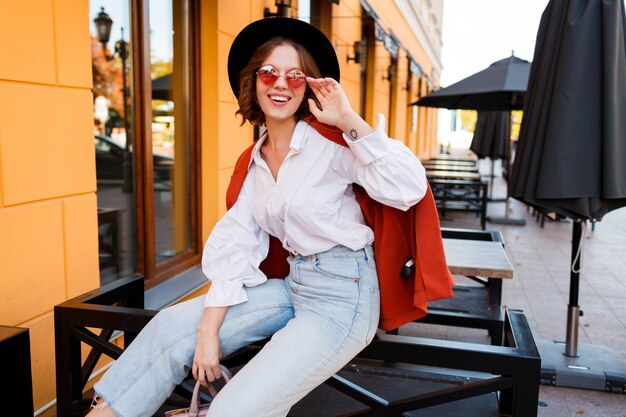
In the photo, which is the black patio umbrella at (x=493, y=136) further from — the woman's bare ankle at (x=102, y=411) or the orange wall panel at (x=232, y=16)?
the woman's bare ankle at (x=102, y=411)

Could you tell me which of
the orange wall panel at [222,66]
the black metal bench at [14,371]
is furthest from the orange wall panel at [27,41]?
the orange wall panel at [222,66]

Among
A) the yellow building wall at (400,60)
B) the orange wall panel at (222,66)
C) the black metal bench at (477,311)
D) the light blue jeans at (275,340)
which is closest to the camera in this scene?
the light blue jeans at (275,340)

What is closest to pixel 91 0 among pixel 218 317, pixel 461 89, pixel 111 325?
pixel 111 325

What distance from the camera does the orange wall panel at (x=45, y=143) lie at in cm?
238

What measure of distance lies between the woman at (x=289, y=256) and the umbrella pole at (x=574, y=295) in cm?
202

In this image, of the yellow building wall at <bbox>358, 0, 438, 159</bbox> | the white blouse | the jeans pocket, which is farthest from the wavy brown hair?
the yellow building wall at <bbox>358, 0, 438, 159</bbox>

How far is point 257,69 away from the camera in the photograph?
2.04m

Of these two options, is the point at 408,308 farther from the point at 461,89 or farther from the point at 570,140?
the point at 461,89

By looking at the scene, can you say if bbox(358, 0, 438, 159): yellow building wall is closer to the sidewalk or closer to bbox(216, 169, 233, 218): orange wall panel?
the sidewalk

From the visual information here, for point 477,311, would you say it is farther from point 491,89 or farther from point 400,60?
point 400,60

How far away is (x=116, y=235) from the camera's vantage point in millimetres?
3529

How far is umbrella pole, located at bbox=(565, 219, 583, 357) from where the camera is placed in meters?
3.39

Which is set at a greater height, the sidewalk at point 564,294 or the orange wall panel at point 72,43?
the orange wall panel at point 72,43

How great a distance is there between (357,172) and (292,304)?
0.52 meters
